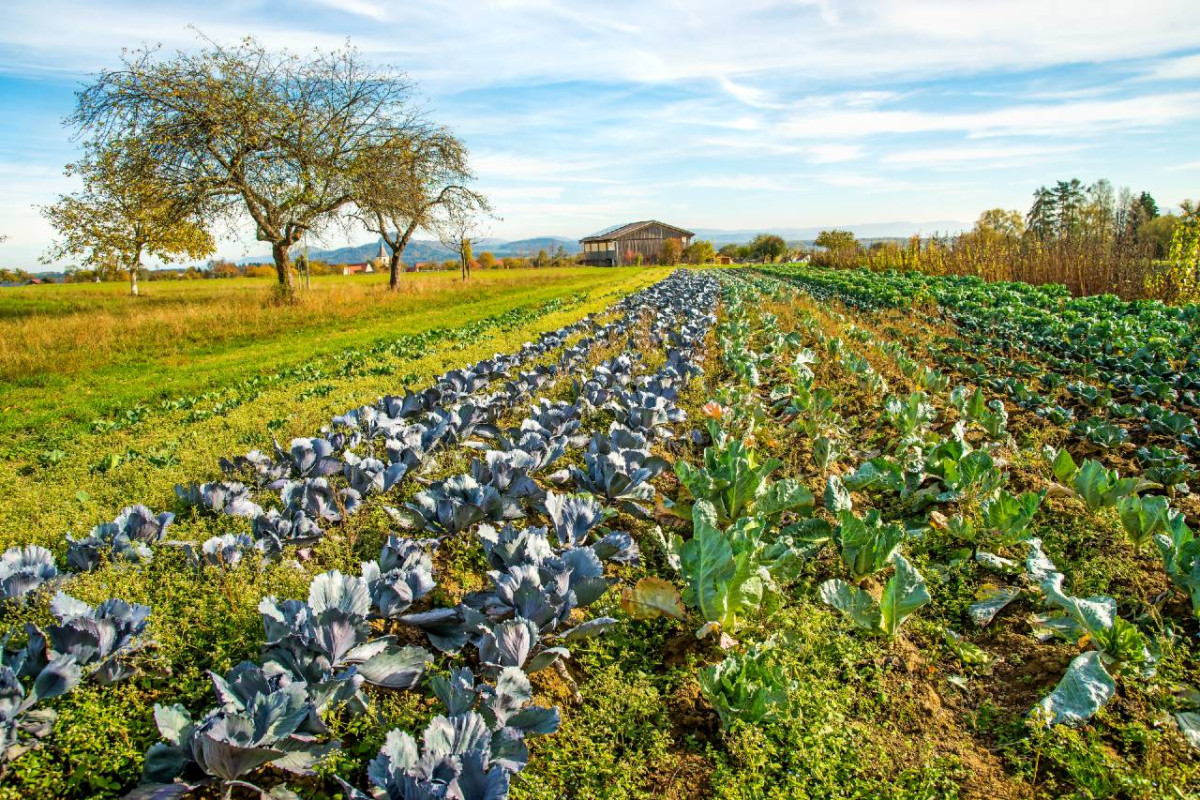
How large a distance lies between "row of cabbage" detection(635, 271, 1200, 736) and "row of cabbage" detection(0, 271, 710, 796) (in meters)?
0.56

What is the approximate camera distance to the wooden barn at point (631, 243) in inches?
2940

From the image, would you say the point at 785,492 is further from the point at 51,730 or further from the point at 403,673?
the point at 51,730

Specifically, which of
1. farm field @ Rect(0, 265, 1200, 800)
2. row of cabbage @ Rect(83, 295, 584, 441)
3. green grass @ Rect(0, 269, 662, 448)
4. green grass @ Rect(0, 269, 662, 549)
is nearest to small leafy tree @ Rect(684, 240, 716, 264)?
green grass @ Rect(0, 269, 662, 448)

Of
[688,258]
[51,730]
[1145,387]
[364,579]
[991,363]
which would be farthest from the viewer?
[688,258]

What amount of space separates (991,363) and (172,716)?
9053mm

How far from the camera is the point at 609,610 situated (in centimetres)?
278

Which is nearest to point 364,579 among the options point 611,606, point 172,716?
point 172,716

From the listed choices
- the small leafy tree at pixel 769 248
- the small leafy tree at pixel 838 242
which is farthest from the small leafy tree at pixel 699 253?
the small leafy tree at pixel 838 242

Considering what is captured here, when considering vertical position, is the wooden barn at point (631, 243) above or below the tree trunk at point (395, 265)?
above

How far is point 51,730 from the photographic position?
1854mm

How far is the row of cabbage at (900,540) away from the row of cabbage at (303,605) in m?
0.56

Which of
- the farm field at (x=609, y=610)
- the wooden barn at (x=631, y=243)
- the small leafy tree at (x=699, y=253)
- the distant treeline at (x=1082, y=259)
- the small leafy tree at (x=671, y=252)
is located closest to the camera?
the farm field at (x=609, y=610)

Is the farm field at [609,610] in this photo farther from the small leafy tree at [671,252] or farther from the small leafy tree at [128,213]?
the small leafy tree at [671,252]

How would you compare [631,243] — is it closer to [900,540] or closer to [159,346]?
[159,346]
